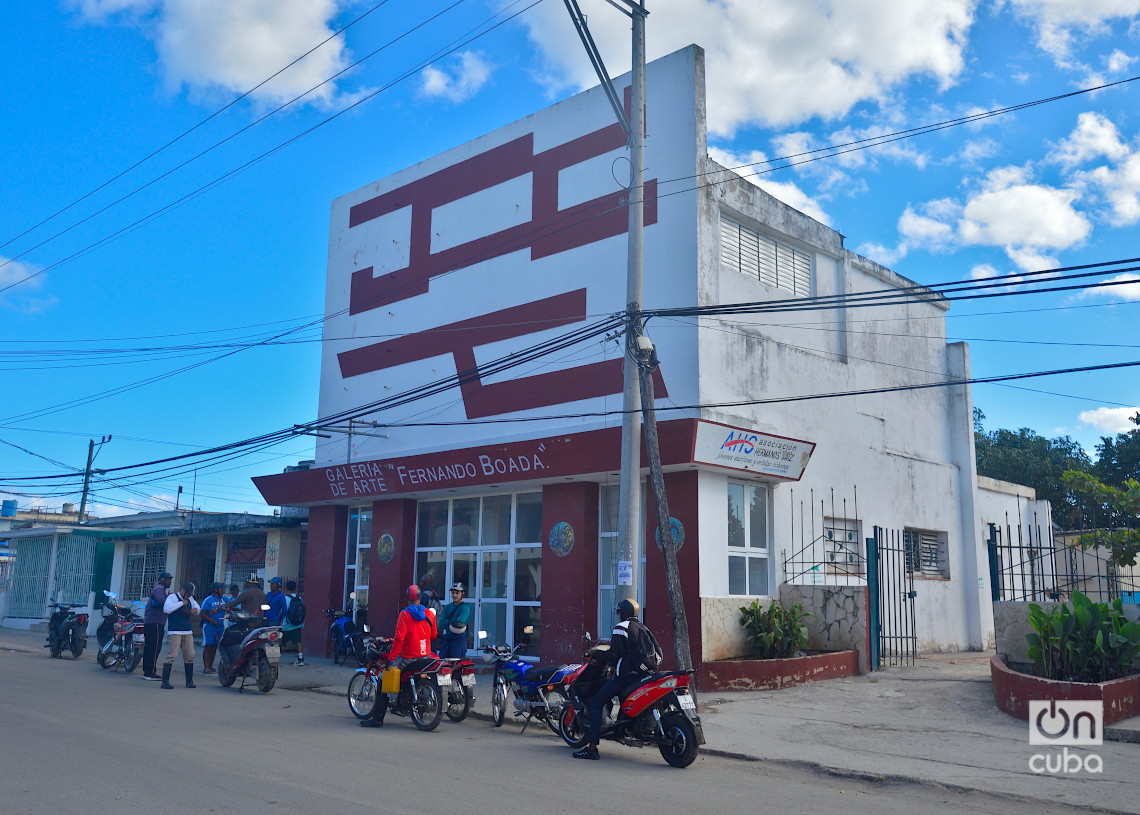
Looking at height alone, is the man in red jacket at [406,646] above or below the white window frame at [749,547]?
below

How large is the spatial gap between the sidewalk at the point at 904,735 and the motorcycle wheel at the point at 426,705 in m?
1.28

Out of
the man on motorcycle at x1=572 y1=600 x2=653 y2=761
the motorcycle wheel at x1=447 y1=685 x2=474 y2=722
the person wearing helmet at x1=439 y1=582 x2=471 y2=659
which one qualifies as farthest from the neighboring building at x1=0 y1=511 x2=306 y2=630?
the man on motorcycle at x1=572 y1=600 x2=653 y2=761

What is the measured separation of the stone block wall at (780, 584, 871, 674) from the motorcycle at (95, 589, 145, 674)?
1155 cm

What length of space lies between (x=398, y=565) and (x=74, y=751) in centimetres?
1159

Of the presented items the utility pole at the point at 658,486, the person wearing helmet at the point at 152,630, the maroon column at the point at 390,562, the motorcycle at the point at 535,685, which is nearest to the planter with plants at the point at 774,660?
the utility pole at the point at 658,486

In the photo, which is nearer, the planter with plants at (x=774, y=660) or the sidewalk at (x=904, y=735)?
the sidewalk at (x=904, y=735)

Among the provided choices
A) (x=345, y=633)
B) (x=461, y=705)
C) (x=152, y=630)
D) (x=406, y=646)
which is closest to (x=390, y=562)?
(x=345, y=633)

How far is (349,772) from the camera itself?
25.8 feet

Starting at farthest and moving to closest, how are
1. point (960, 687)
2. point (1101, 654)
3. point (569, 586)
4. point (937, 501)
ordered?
point (937, 501) → point (569, 586) → point (960, 687) → point (1101, 654)

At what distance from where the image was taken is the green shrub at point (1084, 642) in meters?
11.4

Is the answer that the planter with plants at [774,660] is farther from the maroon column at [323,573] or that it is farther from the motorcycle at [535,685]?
the maroon column at [323,573]

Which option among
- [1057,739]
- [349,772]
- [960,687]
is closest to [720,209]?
[960,687]

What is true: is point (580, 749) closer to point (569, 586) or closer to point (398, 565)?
point (569, 586)

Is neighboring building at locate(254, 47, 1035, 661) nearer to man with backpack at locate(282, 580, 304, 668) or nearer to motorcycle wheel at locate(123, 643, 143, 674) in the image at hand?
man with backpack at locate(282, 580, 304, 668)
